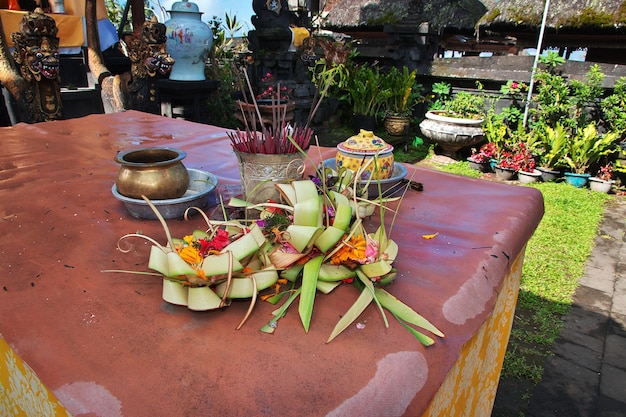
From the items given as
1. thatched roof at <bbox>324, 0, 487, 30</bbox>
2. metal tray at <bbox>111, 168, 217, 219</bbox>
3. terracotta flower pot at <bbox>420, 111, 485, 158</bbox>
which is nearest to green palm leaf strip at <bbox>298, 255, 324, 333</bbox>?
metal tray at <bbox>111, 168, 217, 219</bbox>

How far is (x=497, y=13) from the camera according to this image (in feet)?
22.9

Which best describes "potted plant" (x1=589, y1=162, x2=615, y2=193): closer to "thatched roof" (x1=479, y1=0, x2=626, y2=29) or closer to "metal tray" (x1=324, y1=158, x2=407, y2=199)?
"thatched roof" (x1=479, y1=0, x2=626, y2=29)

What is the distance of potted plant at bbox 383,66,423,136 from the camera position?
6.73m

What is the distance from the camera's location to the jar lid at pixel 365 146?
143cm

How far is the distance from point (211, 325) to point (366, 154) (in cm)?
80

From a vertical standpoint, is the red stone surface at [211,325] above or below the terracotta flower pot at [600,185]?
above

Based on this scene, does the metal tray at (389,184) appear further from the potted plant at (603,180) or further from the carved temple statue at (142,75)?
the potted plant at (603,180)

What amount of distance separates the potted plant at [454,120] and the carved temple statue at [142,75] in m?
3.94

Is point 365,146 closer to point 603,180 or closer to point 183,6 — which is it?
point 183,6

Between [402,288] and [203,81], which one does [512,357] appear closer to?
[402,288]

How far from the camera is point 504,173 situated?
578 centimetres

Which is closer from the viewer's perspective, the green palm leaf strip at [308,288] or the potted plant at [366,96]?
the green palm leaf strip at [308,288]

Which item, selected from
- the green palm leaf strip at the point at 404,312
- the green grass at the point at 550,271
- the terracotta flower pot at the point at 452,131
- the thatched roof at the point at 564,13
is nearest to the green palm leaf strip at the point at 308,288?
the green palm leaf strip at the point at 404,312

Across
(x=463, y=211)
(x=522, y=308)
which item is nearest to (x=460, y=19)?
(x=522, y=308)
